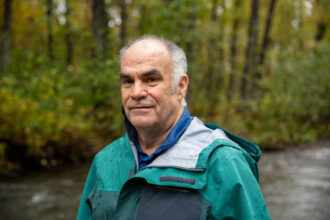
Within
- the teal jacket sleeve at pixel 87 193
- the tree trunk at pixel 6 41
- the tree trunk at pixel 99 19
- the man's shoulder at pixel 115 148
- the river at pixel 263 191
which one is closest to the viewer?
the man's shoulder at pixel 115 148

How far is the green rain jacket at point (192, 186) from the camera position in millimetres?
1641

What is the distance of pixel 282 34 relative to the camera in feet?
64.7

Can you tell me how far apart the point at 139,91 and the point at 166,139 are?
0.32 metres

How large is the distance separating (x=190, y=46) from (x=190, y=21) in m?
0.87

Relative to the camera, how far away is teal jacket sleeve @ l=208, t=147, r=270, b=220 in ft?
5.35

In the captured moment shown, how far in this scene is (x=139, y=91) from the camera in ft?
6.54

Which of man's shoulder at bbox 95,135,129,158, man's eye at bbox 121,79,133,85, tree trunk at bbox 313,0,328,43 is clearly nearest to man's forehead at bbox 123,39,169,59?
man's eye at bbox 121,79,133,85

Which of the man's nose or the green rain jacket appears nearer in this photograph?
the green rain jacket

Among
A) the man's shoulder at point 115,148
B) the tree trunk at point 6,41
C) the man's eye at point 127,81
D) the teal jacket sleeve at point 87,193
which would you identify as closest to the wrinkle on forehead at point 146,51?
the man's eye at point 127,81

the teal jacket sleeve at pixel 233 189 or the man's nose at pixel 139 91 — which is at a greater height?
the man's nose at pixel 139 91

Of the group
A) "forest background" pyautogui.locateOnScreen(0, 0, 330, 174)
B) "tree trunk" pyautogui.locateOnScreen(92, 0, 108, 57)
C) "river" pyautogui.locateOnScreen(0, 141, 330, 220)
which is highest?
"tree trunk" pyautogui.locateOnScreen(92, 0, 108, 57)

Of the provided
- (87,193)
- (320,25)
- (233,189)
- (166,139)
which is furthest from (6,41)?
(320,25)

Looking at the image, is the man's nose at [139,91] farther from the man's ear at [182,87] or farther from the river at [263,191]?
the river at [263,191]

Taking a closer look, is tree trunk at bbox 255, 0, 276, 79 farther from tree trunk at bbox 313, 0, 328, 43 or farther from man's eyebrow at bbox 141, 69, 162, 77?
man's eyebrow at bbox 141, 69, 162, 77
